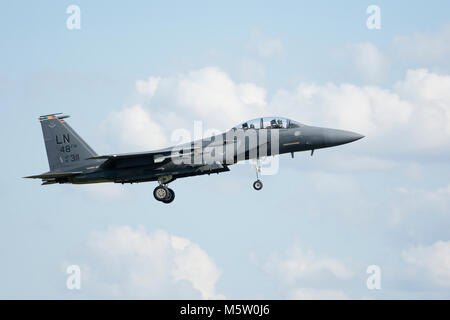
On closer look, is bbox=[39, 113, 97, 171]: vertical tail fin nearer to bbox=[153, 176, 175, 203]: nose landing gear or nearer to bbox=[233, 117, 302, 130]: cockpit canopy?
bbox=[153, 176, 175, 203]: nose landing gear

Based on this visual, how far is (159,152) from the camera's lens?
32.8 m

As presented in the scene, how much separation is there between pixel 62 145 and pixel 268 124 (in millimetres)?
9858

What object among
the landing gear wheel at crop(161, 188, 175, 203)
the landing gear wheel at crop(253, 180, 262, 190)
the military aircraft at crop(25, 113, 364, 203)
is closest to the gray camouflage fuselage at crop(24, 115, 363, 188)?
the military aircraft at crop(25, 113, 364, 203)

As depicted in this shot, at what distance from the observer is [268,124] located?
32969 millimetres

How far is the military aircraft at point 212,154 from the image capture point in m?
32.7

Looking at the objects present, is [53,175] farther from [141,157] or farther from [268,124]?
[268,124]

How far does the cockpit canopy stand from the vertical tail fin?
25.0 feet

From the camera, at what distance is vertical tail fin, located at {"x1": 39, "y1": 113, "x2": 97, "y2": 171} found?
34.7 m

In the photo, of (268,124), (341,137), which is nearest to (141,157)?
(268,124)

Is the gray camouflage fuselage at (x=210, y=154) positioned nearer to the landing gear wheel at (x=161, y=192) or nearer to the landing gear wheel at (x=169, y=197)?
the landing gear wheel at (x=161, y=192)
